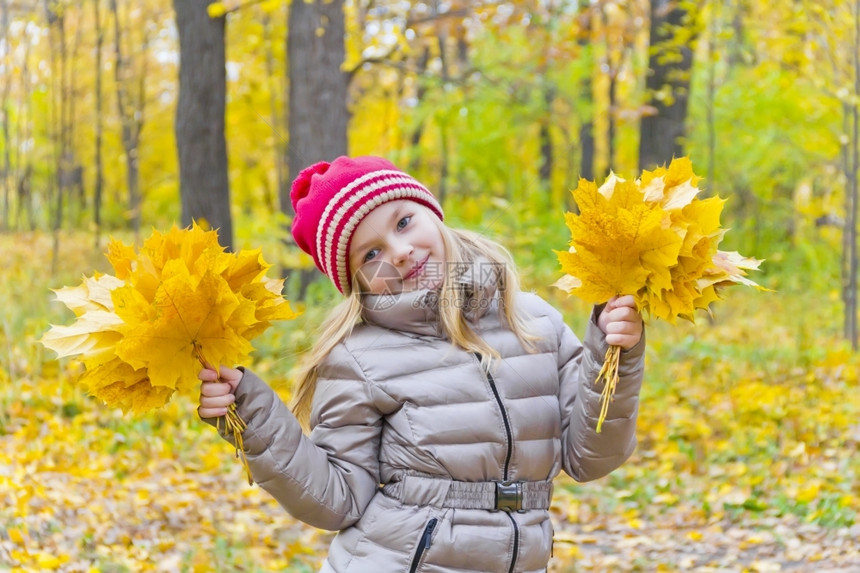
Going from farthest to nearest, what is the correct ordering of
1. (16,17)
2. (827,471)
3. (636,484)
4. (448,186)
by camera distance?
1. (448,186)
2. (16,17)
3. (636,484)
4. (827,471)

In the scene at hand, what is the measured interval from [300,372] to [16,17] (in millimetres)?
9504

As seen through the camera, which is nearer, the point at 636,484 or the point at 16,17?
the point at 636,484

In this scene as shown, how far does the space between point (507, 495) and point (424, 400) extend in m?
0.30

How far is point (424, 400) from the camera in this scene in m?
2.04

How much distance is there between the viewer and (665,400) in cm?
668

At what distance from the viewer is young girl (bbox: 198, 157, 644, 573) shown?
6.42 ft

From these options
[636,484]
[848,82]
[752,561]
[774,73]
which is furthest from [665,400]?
[774,73]

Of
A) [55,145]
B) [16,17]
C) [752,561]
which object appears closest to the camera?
[752,561]

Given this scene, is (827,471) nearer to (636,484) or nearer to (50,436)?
(636,484)

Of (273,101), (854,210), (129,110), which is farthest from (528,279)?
(129,110)

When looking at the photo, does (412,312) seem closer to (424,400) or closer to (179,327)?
(424,400)

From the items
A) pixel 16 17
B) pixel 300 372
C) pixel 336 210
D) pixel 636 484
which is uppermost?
pixel 16 17

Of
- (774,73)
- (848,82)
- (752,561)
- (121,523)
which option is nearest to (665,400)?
(752,561)

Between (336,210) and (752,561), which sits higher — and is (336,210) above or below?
above
